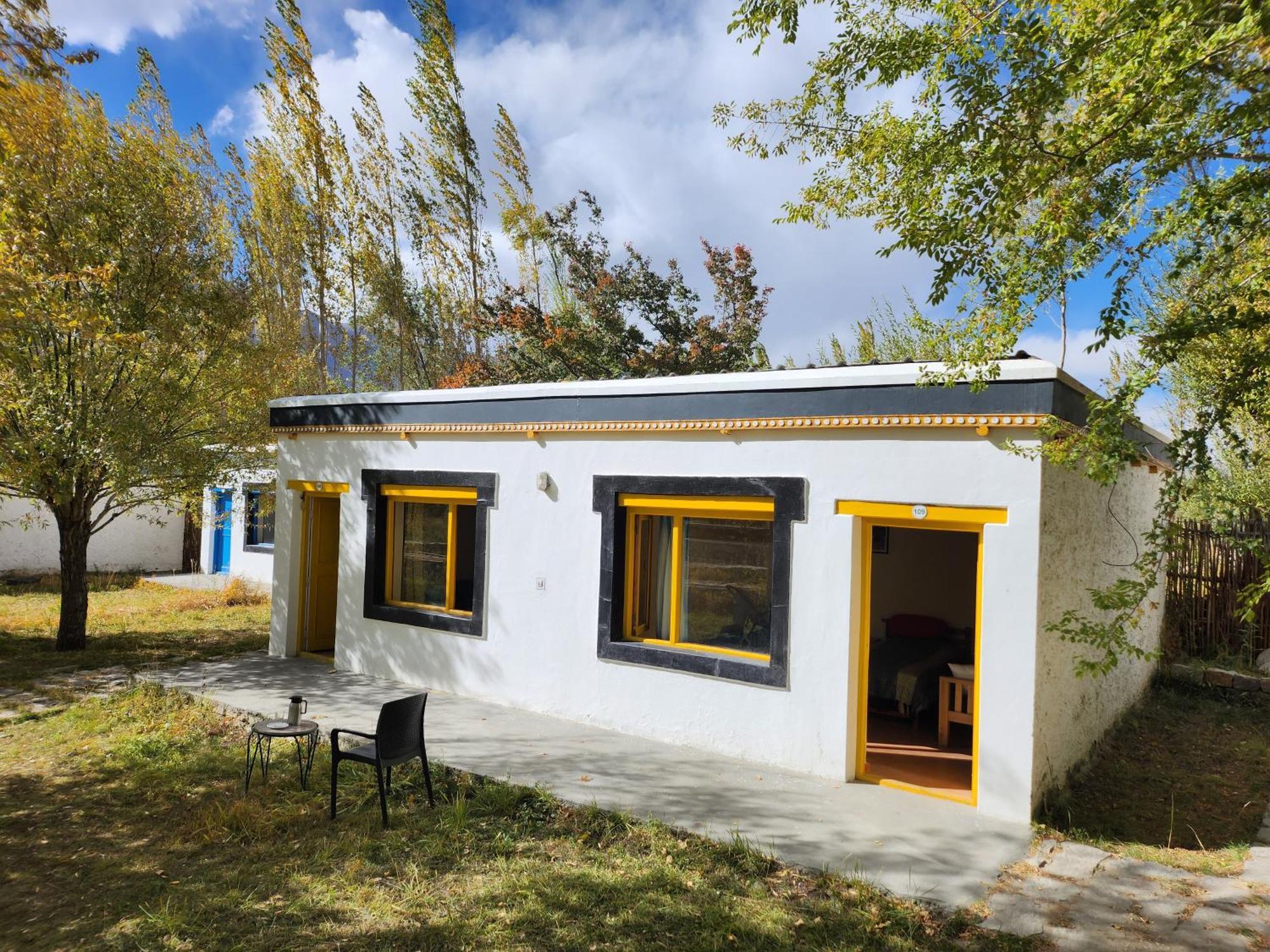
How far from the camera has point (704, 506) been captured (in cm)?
695

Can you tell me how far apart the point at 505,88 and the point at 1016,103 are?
19.6 meters

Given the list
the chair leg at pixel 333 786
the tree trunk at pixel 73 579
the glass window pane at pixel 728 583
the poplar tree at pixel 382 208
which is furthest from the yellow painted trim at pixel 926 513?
the poplar tree at pixel 382 208

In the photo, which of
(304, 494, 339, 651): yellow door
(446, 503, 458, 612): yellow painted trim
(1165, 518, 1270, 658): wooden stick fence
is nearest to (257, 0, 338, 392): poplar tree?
(304, 494, 339, 651): yellow door

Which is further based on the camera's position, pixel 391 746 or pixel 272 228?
pixel 272 228

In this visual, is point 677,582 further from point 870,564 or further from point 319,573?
point 319,573

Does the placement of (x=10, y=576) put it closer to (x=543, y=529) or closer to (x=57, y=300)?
(x=57, y=300)

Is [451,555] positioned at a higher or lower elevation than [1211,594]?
higher

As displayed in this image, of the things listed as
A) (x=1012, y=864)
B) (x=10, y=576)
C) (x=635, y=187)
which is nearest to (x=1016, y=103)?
(x=1012, y=864)

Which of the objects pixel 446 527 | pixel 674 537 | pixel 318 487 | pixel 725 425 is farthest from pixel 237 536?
pixel 725 425

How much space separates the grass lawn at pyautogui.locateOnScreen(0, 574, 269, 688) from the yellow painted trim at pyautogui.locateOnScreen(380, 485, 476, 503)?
3.76 m

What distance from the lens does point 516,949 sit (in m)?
3.75

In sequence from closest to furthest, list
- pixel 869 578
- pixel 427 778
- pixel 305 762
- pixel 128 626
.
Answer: pixel 427 778
pixel 869 578
pixel 305 762
pixel 128 626

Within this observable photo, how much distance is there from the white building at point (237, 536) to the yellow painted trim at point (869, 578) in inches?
533

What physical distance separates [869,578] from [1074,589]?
5.47 ft
